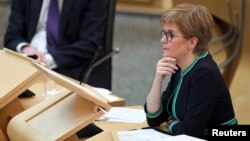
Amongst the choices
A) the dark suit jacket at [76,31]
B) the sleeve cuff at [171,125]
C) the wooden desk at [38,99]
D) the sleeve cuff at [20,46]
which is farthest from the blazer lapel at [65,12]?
the sleeve cuff at [171,125]

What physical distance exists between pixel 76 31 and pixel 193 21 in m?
1.44

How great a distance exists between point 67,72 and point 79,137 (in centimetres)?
143

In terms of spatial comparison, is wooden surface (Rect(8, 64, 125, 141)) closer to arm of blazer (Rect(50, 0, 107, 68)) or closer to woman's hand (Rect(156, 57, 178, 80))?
woman's hand (Rect(156, 57, 178, 80))

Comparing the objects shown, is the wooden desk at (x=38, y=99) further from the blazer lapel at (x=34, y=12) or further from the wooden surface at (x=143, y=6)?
the wooden surface at (x=143, y=6)

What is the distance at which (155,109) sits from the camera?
206cm

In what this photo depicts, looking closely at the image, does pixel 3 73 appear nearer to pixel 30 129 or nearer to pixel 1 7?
pixel 30 129

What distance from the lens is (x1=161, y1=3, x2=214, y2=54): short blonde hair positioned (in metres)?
1.88

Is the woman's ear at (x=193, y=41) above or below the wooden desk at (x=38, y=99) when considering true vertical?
above

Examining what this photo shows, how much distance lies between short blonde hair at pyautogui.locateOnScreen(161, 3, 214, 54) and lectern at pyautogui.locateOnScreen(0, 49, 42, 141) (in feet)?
1.76

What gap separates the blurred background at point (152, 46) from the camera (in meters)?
3.43

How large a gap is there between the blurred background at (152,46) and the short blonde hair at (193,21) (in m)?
1.34

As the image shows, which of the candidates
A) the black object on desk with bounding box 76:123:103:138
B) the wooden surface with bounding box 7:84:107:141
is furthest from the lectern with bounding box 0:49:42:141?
the black object on desk with bounding box 76:123:103:138

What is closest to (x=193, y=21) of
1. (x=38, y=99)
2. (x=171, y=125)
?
(x=171, y=125)

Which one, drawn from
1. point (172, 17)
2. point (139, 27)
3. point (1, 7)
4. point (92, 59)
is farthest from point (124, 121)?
point (139, 27)
